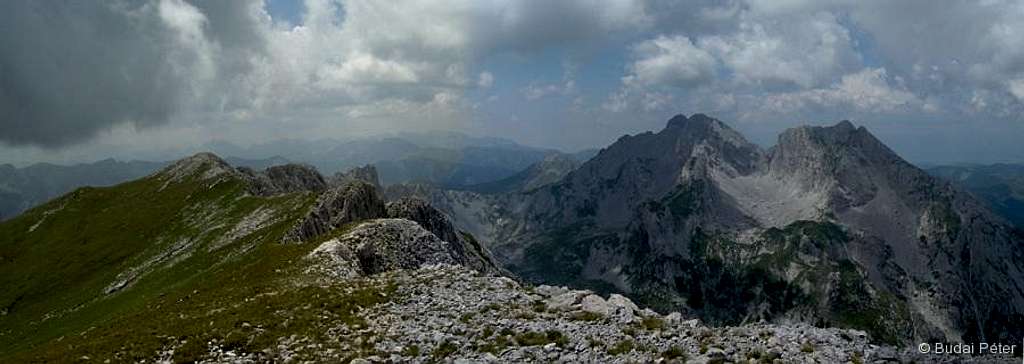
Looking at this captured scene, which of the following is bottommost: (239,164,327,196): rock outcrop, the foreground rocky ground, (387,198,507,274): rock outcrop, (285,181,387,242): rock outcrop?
(387,198,507,274): rock outcrop

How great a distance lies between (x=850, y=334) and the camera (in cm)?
2388

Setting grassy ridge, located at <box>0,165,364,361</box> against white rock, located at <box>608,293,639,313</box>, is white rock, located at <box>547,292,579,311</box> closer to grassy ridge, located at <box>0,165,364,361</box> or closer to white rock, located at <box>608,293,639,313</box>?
white rock, located at <box>608,293,639,313</box>

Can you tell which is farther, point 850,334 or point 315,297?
point 315,297

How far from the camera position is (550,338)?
87.3 feet

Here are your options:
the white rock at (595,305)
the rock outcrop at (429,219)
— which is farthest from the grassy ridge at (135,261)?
the rock outcrop at (429,219)

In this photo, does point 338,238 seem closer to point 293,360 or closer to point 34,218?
point 293,360

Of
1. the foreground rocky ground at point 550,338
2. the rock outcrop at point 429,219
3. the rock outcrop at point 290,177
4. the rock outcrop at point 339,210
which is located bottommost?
the rock outcrop at point 429,219

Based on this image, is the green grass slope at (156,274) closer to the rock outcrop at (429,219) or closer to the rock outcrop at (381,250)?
the rock outcrop at (381,250)

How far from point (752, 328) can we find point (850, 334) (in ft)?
12.1

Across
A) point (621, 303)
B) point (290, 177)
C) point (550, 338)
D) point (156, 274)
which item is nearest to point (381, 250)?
point (621, 303)

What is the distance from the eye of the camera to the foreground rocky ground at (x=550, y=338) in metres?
22.6

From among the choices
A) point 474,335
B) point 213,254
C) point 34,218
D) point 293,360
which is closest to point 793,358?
point 474,335

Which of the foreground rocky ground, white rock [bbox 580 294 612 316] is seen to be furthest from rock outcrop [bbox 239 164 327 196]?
white rock [bbox 580 294 612 316]

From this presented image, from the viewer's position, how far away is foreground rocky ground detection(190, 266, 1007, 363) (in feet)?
74.3
